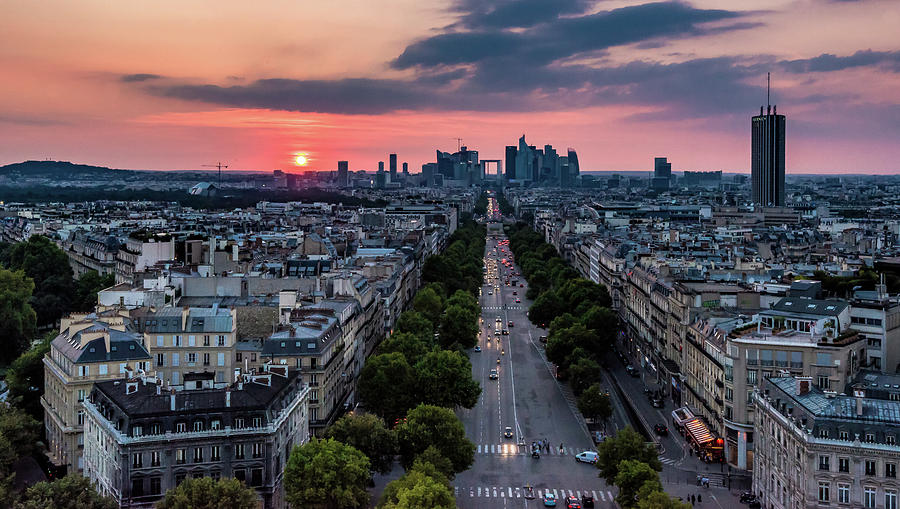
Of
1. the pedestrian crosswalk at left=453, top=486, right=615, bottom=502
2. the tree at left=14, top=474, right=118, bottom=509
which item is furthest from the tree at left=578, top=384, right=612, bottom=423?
the tree at left=14, top=474, right=118, bottom=509

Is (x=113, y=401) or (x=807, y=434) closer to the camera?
(x=807, y=434)

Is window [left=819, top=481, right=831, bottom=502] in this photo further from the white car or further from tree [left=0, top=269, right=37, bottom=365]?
tree [left=0, top=269, right=37, bottom=365]

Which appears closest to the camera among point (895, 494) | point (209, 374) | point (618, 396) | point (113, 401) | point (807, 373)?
point (895, 494)

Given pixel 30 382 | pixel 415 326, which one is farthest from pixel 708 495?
pixel 30 382

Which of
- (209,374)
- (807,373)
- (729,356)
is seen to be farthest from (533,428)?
(209,374)

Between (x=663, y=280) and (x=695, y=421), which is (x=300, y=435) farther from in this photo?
(x=663, y=280)

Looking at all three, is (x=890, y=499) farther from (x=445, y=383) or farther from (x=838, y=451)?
(x=445, y=383)

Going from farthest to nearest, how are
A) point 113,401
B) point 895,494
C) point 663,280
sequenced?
point 663,280, point 113,401, point 895,494
